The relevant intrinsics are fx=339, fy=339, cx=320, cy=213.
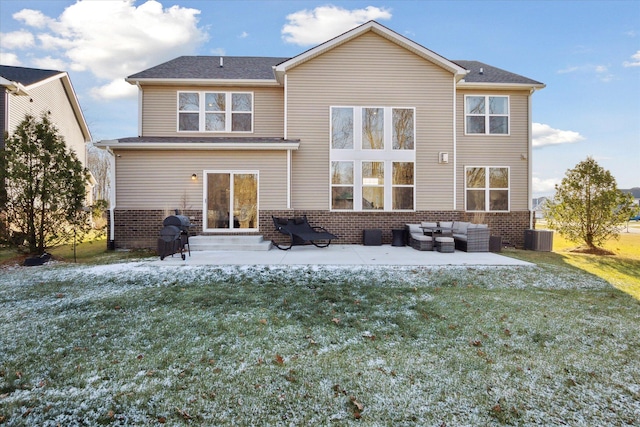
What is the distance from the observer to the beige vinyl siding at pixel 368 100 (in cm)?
1168

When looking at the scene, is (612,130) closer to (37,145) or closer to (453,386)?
(453,386)

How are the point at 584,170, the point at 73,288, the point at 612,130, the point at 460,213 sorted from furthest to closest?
the point at 612,130, the point at 460,213, the point at 584,170, the point at 73,288

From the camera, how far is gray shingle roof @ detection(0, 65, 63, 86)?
14.0 metres

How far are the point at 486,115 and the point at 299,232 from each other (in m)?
8.42

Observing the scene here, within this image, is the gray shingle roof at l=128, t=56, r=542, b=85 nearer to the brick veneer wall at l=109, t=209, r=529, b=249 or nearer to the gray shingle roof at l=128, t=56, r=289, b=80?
the gray shingle roof at l=128, t=56, r=289, b=80

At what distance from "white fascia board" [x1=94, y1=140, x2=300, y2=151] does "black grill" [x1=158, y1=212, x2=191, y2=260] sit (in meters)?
2.85

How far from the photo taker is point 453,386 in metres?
3.07

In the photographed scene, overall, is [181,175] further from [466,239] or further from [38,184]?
[466,239]

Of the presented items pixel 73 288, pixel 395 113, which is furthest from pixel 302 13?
pixel 73 288

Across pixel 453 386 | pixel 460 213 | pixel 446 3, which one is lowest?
pixel 453 386

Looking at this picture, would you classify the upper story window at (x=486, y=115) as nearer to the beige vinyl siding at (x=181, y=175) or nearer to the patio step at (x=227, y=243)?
the beige vinyl siding at (x=181, y=175)

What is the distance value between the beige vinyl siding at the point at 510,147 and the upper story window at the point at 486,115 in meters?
0.14

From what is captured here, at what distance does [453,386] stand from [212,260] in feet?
21.6

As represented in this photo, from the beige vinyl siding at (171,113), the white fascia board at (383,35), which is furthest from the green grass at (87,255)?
the white fascia board at (383,35)
